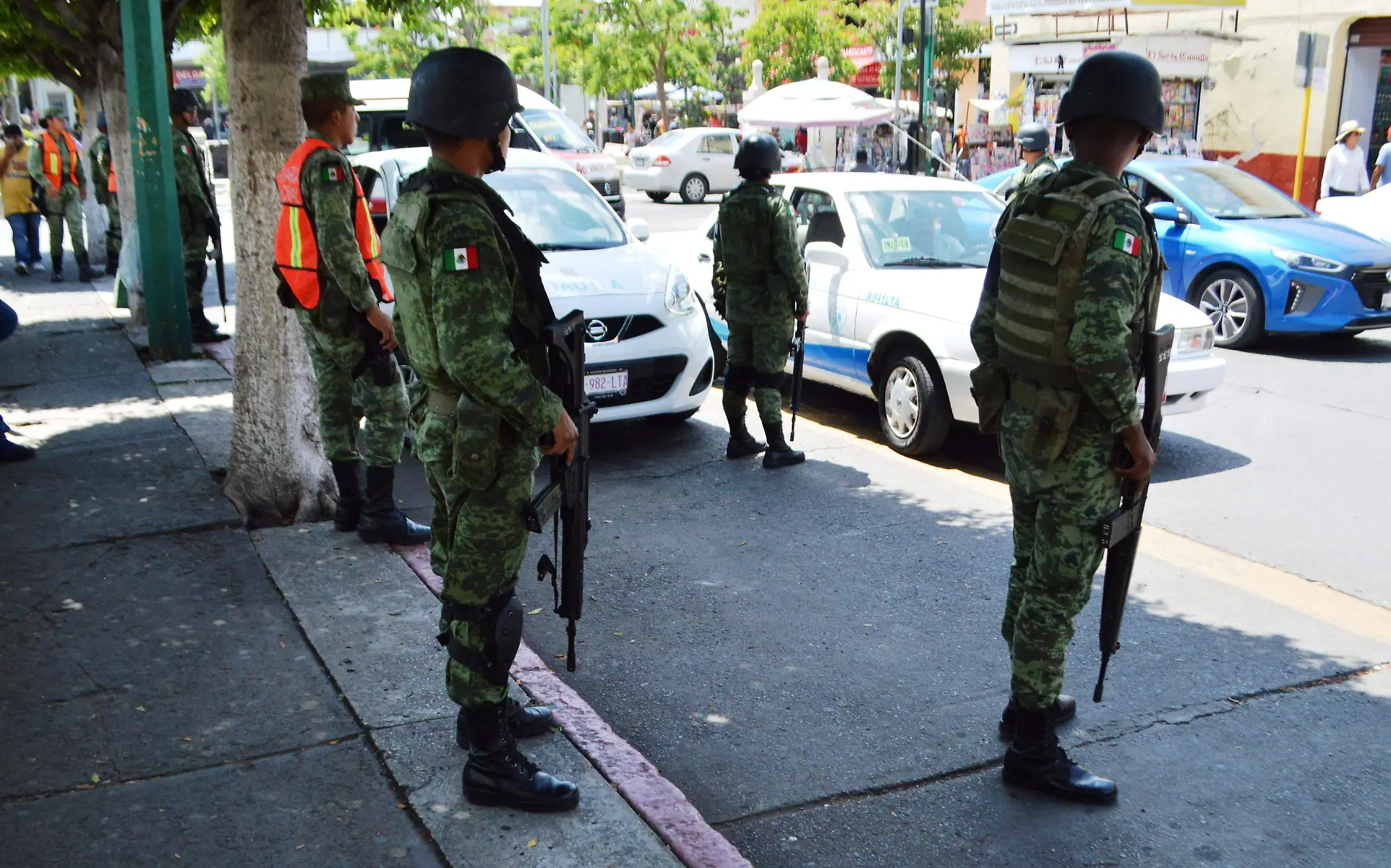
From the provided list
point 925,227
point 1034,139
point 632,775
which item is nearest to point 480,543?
point 632,775

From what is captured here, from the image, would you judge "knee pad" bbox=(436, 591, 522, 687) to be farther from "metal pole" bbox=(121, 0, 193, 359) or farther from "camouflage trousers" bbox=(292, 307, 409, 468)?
"metal pole" bbox=(121, 0, 193, 359)

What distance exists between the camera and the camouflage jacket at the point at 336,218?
507 cm

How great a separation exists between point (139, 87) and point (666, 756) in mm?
7027

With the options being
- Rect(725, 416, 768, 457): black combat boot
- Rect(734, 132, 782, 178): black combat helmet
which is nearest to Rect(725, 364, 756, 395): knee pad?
Rect(725, 416, 768, 457): black combat boot

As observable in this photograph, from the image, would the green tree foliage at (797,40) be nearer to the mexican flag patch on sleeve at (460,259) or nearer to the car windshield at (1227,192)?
the car windshield at (1227,192)

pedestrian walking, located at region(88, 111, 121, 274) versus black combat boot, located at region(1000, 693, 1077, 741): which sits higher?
pedestrian walking, located at region(88, 111, 121, 274)

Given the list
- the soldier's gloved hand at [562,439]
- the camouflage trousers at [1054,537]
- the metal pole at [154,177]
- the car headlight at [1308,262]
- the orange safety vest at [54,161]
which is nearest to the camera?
the soldier's gloved hand at [562,439]

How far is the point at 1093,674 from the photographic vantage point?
449 cm

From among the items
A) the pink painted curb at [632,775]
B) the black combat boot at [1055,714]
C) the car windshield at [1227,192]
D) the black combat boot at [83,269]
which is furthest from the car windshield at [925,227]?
the black combat boot at [83,269]

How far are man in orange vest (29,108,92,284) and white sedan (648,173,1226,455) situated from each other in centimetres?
955

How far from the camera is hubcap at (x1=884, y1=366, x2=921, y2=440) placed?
7355mm

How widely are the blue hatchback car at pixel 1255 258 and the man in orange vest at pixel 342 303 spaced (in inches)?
249

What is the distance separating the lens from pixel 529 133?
19578 millimetres

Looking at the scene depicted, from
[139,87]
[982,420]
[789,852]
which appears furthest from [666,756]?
[139,87]
